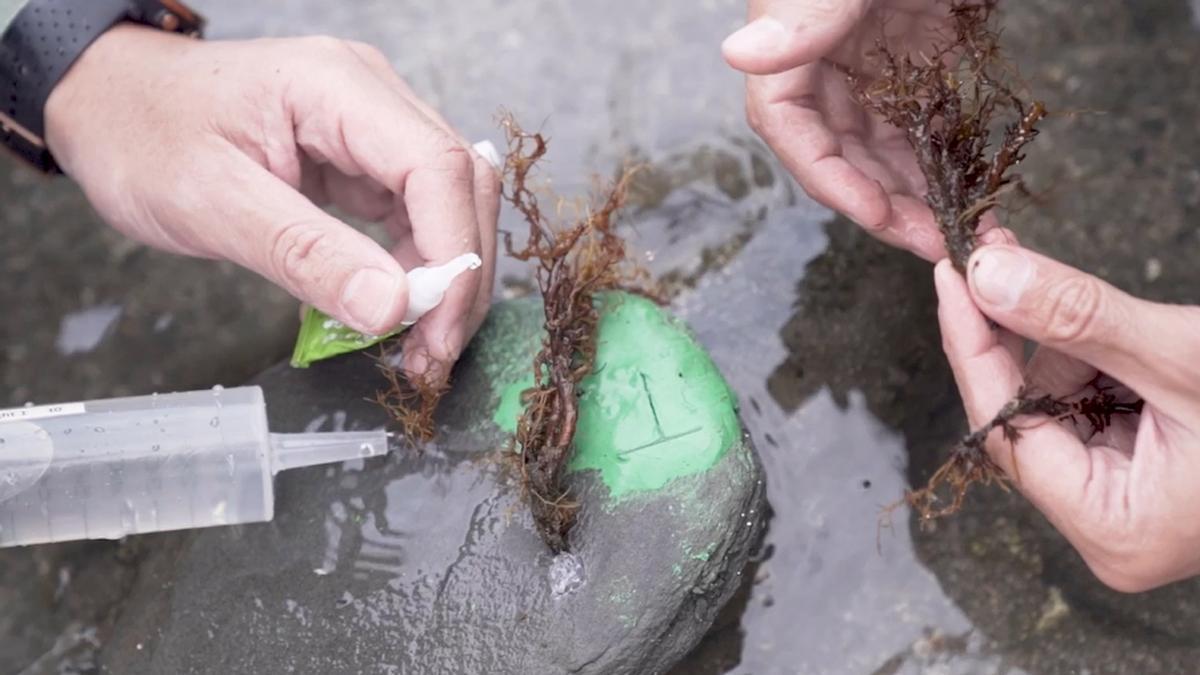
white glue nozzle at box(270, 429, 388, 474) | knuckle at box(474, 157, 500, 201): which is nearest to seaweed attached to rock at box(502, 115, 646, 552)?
knuckle at box(474, 157, 500, 201)

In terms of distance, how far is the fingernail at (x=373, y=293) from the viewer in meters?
1.90

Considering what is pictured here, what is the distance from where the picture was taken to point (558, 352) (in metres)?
2.15

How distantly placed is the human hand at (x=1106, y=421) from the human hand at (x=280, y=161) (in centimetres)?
94

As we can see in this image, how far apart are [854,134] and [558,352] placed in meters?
0.87

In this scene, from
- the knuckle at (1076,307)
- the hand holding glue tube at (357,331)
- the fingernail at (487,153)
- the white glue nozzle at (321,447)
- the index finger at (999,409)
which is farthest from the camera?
the fingernail at (487,153)

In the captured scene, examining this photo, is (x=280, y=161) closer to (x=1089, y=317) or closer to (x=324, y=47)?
(x=324, y=47)

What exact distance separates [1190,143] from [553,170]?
1.73m

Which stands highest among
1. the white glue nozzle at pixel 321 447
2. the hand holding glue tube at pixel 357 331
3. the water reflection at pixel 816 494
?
the hand holding glue tube at pixel 357 331

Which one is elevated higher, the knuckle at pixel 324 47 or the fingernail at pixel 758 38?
the fingernail at pixel 758 38

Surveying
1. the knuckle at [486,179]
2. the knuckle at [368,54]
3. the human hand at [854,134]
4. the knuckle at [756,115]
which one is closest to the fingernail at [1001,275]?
the human hand at [854,134]

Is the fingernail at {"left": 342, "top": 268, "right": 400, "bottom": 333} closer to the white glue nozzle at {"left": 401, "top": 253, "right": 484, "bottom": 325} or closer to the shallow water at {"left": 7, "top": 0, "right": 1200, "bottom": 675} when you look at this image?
the white glue nozzle at {"left": 401, "top": 253, "right": 484, "bottom": 325}

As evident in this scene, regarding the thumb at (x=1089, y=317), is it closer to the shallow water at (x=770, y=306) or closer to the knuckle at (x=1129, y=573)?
the knuckle at (x=1129, y=573)

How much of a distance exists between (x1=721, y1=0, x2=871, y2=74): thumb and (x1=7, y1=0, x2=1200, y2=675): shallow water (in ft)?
2.37

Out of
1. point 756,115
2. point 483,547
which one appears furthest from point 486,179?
point 483,547
